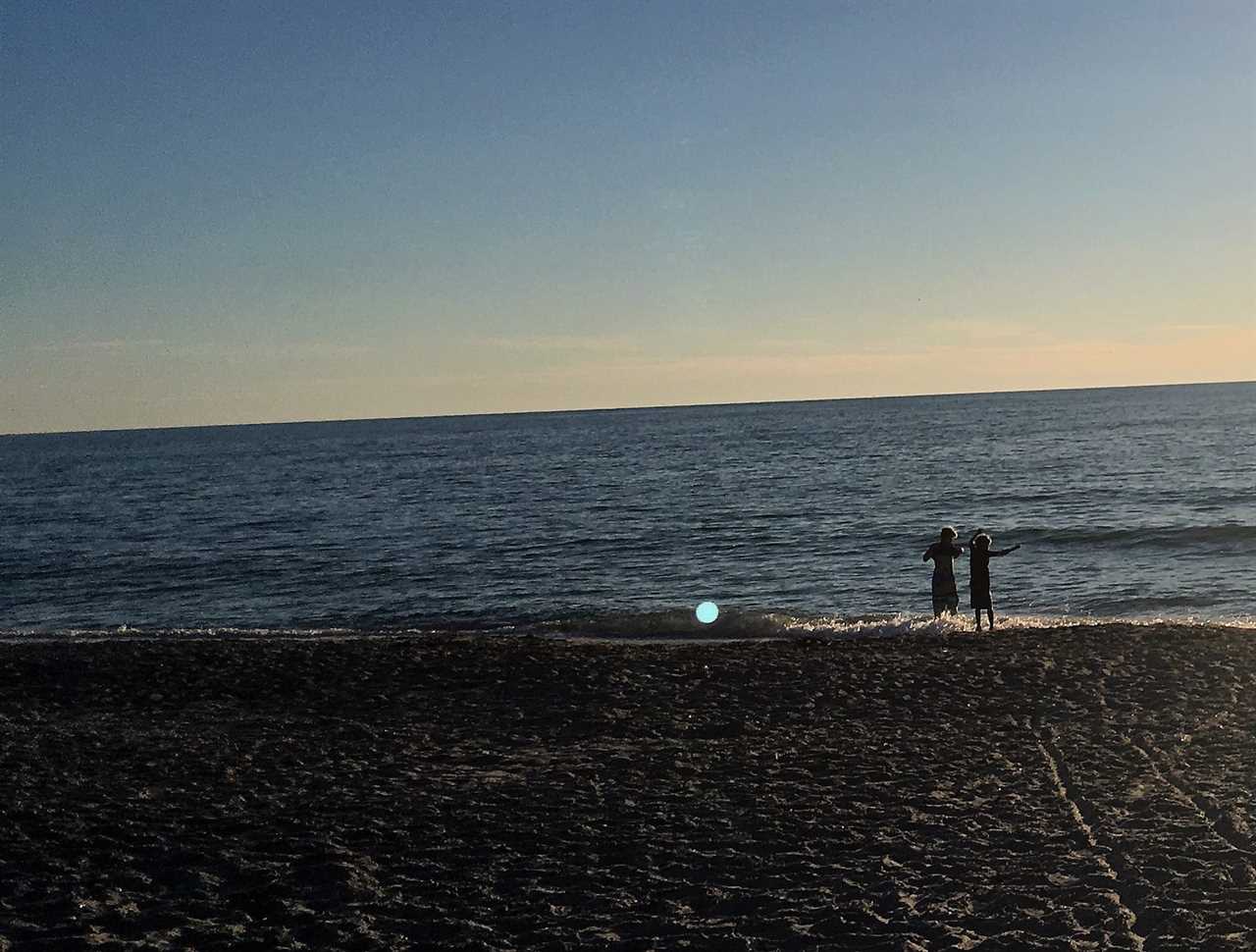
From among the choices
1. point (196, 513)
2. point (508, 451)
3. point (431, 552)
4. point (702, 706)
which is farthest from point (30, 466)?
point (702, 706)

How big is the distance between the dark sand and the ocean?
26.4 ft

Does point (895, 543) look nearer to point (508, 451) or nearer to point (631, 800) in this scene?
Answer: point (631, 800)

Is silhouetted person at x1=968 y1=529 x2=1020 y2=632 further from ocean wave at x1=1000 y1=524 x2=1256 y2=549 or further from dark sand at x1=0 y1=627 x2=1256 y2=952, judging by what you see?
ocean wave at x1=1000 y1=524 x2=1256 y2=549

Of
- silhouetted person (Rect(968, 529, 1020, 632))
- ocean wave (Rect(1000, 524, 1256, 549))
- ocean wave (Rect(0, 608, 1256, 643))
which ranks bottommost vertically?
ocean wave (Rect(0, 608, 1256, 643))

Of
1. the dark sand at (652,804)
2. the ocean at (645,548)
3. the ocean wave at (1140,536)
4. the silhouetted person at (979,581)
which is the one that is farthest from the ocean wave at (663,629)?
the ocean wave at (1140,536)

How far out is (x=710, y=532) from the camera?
143ft

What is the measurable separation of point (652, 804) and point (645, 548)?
2898 cm

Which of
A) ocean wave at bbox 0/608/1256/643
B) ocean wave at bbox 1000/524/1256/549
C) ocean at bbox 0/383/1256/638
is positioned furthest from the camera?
ocean wave at bbox 1000/524/1256/549

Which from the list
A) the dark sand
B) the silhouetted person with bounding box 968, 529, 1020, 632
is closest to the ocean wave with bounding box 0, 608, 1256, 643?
the silhouetted person with bounding box 968, 529, 1020, 632

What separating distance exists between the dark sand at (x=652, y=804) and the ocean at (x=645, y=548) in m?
8.04

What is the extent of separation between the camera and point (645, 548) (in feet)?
131

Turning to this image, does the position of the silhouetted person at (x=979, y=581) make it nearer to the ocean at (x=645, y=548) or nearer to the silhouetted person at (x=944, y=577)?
the silhouetted person at (x=944, y=577)

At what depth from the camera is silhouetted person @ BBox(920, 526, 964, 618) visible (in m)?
21.3

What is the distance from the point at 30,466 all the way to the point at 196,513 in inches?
3332
